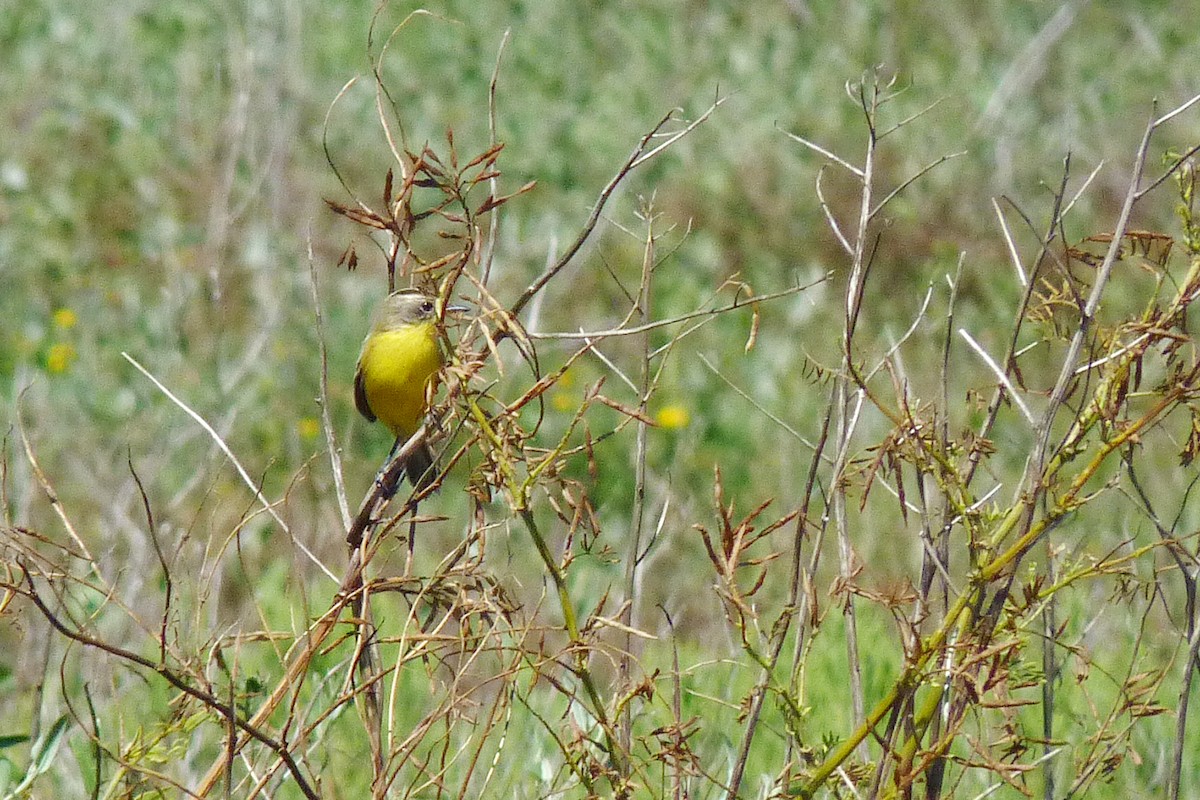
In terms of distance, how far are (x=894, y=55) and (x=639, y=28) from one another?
1692mm

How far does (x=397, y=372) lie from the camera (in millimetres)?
4840

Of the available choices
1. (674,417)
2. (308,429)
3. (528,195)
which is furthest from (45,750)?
(528,195)

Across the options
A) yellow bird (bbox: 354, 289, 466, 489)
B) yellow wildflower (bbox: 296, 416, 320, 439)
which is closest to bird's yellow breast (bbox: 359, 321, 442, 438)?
yellow bird (bbox: 354, 289, 466, 489)

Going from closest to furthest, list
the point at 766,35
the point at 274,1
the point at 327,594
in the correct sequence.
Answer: the point at 327,594 → the point at 274,1 → the point at 766,35

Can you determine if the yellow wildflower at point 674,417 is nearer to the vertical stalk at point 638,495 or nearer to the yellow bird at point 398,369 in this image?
the yellow bird at point 398,369

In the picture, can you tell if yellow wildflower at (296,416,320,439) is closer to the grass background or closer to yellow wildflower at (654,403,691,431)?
the grass background

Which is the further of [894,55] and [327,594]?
[894,55]

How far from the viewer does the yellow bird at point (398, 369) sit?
4664mm

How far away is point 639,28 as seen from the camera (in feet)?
35.9

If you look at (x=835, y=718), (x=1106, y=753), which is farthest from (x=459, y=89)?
(x=1106, y=753)

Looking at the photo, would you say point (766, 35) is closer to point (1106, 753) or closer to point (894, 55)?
point (894, 55)

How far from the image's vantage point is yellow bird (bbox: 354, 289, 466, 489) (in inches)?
184

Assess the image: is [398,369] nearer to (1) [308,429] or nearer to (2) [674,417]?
(1) [308,429]

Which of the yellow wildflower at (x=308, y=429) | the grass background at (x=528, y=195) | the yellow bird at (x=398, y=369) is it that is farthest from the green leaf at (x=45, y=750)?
the yellow wildflower at (x=308, y=429)
